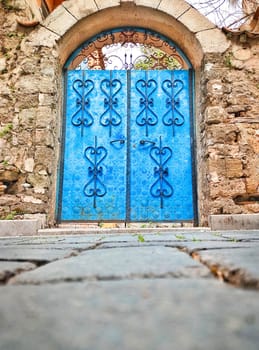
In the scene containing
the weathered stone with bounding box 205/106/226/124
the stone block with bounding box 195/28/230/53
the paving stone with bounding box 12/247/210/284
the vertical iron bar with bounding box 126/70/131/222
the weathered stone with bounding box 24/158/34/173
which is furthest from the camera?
the stone block with bounding box 195/28/230/53

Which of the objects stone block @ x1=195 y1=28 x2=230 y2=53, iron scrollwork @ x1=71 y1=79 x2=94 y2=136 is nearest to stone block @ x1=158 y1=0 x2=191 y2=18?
stone block @ x1=195 y1=28 x2=230 y2=53

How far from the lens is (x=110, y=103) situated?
442 cm

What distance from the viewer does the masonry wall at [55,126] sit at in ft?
12.5

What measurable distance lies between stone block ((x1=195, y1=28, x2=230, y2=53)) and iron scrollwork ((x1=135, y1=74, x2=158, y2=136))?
81 cm

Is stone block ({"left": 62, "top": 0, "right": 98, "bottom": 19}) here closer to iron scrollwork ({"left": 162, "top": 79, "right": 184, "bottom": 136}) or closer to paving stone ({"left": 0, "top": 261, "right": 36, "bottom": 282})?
iron scrollwork ({"left": 162, "top": 79, "right": 184, "bottom": 136})

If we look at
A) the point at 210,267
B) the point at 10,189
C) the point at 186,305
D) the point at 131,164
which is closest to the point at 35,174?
the point at 10,189

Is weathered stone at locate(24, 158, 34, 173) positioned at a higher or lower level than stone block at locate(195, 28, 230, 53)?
lower

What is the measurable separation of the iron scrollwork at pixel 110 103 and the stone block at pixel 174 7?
3.77ft

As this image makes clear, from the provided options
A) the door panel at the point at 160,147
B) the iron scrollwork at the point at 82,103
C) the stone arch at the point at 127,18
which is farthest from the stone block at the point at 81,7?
the door panel at the point at 160,147

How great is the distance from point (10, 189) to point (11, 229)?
67 centimetres

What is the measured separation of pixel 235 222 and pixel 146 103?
197 centimetres

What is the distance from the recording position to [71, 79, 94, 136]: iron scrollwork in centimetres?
439

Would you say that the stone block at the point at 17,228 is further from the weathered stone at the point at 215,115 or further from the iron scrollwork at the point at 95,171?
the weathered stone at the point at 215,115

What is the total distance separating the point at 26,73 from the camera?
13.8 feet
